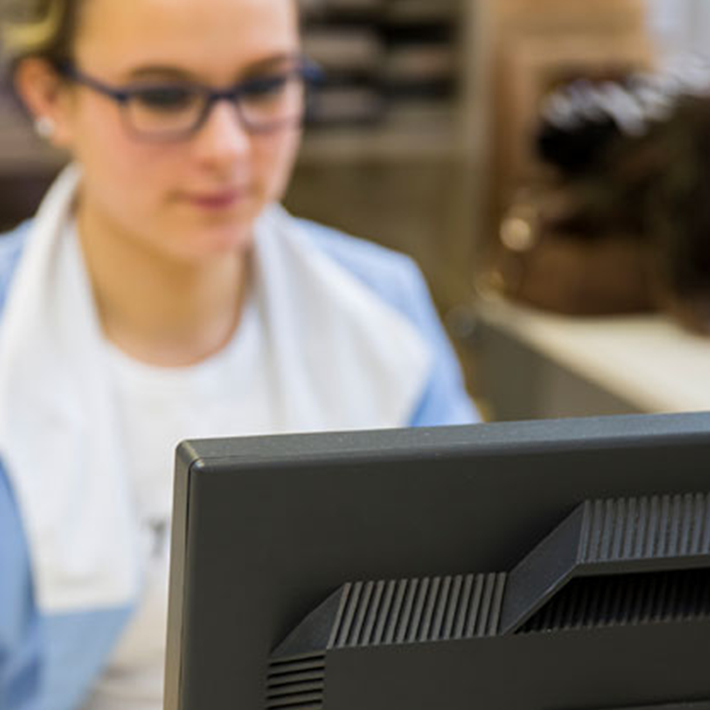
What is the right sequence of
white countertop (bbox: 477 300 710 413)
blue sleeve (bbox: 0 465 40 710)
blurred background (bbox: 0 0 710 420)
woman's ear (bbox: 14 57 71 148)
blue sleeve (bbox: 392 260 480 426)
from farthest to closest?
blurred background (bbox: 0 0 710 420), white countertop (bbox: 477 300 710 413), blue sleeve (bbox: 392 260 480 426), woman's ear (bbox: 14 57 71 148), blue sleeve (bbox: 0 465 40 710)

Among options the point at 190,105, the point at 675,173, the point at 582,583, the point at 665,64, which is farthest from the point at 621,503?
the point at 665,64

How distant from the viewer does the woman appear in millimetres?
1046

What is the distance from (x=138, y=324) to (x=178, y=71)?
0.72 feet

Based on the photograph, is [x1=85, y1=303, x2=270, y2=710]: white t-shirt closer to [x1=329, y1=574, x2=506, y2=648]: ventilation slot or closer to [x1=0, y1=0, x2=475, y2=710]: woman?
[x1=0, y1=0, x2=475, y2=710]: woman

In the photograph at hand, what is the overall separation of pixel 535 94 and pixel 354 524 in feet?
6.53

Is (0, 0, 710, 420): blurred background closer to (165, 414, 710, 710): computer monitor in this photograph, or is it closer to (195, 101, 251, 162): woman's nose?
(195, 101, 251, 162): woman's nose

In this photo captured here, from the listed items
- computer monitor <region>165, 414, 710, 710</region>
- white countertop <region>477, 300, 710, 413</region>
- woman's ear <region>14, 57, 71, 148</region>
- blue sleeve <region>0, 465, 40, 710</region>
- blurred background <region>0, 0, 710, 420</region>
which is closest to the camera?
computer monitor <region>165, 414, 710, 710</region>

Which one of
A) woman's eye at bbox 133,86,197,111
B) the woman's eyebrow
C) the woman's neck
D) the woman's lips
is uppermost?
the woman's eyebrow

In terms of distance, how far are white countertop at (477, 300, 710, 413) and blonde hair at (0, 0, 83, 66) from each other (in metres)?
0.74

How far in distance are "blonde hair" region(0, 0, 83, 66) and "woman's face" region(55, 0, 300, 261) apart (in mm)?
18

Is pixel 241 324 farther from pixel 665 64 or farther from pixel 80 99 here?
pixel 665 64

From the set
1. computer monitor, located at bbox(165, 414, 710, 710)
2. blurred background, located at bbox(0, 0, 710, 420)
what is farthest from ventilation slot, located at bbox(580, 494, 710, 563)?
blurred background, located at bbox(0, 0, 710, 420)

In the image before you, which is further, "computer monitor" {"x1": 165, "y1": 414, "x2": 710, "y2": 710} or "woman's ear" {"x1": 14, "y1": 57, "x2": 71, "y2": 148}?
"woman's ear" {"x1": 14, "y1": 57, "x2": 71, "y2": 148}

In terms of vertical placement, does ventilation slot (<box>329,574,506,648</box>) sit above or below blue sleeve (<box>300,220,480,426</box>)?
above
